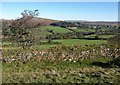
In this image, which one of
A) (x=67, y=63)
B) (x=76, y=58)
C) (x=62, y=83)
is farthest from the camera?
(x=76, y=58)

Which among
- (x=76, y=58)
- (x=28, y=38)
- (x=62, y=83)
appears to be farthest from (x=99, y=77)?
(x=28, y=38)

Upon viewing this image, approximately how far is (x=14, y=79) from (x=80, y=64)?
6629mm

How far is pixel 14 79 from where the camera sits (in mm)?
13016

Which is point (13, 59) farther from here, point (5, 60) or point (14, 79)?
point (14, 79)

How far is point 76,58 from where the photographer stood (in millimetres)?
19859

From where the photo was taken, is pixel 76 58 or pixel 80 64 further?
pixel 76 58

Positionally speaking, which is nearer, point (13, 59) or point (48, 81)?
point (48, 81)

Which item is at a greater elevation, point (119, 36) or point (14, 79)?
point (119, 36)

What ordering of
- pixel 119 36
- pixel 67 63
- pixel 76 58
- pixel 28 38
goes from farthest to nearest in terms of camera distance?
pixel 28 38
pixel 119 36
pixel 76 58
pixel 67 63

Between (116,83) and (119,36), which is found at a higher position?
(119,36)

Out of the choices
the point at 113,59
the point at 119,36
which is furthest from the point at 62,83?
the point at 119,36

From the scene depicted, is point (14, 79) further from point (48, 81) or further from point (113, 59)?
point (113, 59)

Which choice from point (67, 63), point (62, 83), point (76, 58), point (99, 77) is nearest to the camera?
point (62, 83)

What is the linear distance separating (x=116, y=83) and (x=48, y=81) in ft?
10.9
